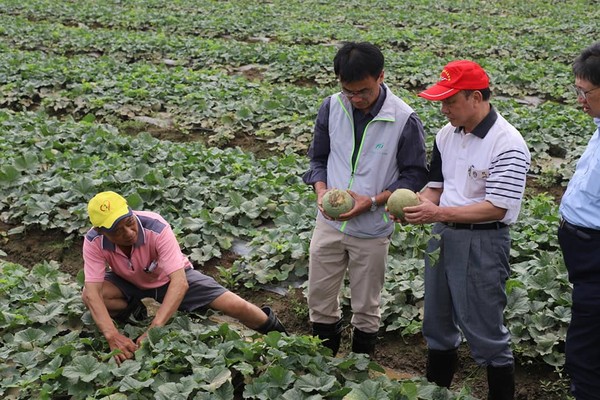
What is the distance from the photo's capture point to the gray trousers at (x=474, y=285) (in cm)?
356

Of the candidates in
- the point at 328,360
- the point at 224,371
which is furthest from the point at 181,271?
the point at 328,360

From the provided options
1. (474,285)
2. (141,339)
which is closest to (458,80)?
(474,285)

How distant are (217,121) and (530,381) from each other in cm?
625

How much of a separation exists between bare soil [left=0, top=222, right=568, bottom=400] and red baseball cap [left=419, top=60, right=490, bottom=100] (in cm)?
203

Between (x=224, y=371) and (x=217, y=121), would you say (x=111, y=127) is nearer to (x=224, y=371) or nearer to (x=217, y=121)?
(x=217, y=121)

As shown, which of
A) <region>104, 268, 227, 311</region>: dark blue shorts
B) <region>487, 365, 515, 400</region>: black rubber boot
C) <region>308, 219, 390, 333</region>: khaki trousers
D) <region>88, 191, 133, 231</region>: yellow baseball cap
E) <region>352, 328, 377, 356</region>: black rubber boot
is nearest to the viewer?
<region>487, 365, 515, 400</region>: black rubber boot

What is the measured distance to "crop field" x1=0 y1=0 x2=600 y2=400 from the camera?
13.2 ft

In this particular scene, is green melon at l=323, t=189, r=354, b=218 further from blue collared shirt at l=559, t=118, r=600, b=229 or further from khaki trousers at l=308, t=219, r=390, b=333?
blue collared shirt at l=559, t=118, r=600, b=229

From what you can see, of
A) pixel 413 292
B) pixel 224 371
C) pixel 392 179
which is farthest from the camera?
pixel 413 292

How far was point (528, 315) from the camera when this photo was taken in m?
4.73

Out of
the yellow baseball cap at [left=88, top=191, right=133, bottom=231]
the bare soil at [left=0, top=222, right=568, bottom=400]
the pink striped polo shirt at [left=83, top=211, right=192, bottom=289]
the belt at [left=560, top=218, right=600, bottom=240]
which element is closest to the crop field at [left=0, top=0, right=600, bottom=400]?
the bare soil at [left=0, top=222, right=568, bottom=400]

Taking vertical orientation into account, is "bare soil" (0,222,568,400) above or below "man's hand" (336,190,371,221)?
below

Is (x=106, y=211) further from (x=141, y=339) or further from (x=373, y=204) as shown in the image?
(x=373, y=204)

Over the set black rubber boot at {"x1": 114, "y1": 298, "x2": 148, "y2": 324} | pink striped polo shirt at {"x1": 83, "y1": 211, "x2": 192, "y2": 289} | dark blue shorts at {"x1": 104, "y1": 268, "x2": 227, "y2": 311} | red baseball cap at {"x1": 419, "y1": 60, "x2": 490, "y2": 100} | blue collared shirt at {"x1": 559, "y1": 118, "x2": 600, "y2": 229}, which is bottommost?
black rubber boot at {"x1": 114, "y1": 298, "x2": 148, "y2": 324}
